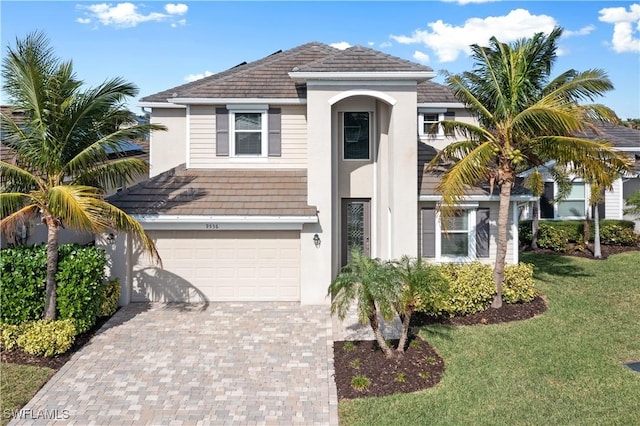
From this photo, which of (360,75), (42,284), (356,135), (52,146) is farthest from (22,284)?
(356,135)

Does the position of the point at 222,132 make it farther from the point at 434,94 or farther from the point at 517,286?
the point at 517,286

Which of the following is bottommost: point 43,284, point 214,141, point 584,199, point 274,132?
point 43,284

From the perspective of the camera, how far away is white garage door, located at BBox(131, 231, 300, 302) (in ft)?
42.5

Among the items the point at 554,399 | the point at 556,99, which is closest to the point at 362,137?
the point at 556,99

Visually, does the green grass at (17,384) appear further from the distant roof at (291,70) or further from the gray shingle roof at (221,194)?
the distant roof at (291,70)

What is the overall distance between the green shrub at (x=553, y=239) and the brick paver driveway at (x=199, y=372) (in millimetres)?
11845

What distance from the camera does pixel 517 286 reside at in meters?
12.2

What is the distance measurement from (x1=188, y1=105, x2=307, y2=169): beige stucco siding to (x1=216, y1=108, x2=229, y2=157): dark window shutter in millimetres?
146

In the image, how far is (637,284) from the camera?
13672 mm

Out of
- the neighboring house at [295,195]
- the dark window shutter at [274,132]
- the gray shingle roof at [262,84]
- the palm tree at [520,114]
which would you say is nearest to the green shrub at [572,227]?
the neighboring house at [295,195]

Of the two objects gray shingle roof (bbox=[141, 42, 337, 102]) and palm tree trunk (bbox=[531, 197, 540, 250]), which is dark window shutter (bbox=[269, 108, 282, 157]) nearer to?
gray shingle roof (bbox=[141, 42, 337, 102])

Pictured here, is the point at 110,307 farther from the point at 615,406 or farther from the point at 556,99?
the point at 556,99

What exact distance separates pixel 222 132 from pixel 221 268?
478 cm

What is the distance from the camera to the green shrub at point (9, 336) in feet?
30.3
